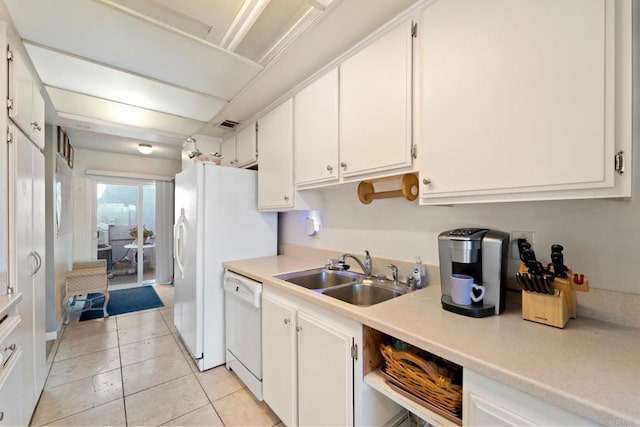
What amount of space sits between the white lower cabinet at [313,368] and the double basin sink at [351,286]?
21 cm

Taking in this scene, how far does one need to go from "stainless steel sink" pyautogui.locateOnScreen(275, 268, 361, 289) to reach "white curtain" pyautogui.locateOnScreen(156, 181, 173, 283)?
4.14 m

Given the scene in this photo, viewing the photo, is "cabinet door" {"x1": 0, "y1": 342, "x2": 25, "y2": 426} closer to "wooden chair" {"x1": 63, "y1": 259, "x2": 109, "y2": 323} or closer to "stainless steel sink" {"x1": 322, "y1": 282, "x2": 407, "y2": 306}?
"stainless steel sink" {"x1": 322, "y1": 282, "x2": 407, "y2": 306}

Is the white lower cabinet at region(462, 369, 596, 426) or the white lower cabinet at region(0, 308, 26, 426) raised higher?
the white lower cabinet at region(462, 369, 596, 426)

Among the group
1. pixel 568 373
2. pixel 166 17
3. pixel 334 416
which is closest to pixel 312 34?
pixel 166 17

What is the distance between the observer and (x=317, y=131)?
5.84 ft

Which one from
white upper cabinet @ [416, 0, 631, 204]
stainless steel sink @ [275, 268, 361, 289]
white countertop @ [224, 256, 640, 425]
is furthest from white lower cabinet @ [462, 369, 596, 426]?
stainless steel sink @ [275, 268, 361, 289]

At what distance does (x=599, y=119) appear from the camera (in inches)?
30.4

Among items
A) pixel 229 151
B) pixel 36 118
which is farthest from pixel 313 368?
pixel 229 151

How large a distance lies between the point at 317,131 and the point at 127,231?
15.6 ft

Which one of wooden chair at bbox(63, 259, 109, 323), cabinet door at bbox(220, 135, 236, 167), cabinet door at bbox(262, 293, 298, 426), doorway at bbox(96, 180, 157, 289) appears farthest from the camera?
doorway at bbox(96, 180, 157, 289)

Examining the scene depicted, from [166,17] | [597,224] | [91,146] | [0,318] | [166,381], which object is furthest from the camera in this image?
[91,146]

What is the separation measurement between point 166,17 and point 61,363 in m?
2.89

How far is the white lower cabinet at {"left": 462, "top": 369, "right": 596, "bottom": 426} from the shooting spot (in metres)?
0.63

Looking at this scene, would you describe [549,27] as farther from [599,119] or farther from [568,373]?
[568,373]
